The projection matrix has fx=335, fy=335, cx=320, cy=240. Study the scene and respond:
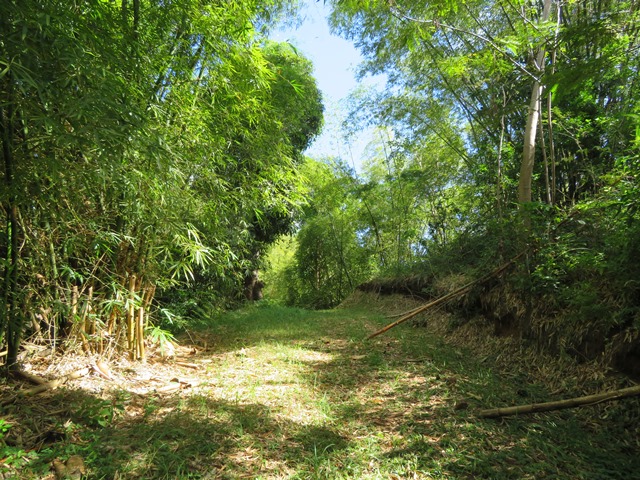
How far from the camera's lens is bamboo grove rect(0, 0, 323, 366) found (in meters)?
1.43

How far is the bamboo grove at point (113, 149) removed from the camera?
4.70 ft

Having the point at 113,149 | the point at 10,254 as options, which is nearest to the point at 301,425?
the point at 113,149

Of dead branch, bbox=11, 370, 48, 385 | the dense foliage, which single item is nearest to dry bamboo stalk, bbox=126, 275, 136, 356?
dead branch, bbox=11, 370, 48, 385

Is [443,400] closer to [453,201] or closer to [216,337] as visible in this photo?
[216,337]

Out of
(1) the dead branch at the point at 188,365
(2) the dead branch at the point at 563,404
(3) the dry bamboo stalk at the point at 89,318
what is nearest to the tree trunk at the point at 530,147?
(2) the dead branch at the point at 563,404

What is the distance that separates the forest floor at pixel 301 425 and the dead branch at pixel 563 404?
63 mm

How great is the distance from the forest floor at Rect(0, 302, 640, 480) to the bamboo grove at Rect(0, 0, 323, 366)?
1.54 ft

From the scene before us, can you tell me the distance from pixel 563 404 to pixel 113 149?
251cm

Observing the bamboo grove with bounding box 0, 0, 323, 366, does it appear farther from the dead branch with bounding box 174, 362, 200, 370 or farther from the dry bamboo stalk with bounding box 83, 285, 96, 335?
the dead branch with bounding box 174, 362, 200, 370

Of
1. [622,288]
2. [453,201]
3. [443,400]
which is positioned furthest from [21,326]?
[453,201]

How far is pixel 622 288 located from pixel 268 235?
7.01m

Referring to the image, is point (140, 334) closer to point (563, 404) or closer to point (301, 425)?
point (301, 425)

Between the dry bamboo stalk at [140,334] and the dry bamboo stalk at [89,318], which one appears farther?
the dry bamboo stalk at [140,334]

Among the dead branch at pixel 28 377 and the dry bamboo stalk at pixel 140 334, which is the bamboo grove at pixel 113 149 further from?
the dead branch at pixel 28 377
